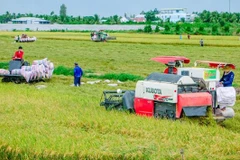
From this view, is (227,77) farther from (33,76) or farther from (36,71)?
(33,76)

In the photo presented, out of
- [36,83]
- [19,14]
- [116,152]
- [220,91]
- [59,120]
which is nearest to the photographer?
[116,152]

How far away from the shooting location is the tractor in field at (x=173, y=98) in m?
13.4

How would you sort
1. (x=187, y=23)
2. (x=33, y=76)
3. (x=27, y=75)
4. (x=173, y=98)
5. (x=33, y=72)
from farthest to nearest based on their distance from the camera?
(x=187, y=23) < (x=33, y=76) < (x=33, y=72) < (x=27, y=75) < (x=173, y=98)

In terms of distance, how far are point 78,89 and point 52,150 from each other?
10.6 metres

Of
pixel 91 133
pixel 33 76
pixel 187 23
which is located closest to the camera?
pixel 91 133

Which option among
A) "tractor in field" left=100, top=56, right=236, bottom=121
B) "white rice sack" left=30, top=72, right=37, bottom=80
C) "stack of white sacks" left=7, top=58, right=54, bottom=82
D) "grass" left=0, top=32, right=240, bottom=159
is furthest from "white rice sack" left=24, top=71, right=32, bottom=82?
"tractor in field" left=100, top=56, right=236, bottom=121

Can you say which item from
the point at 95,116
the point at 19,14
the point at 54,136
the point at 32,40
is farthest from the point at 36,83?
the point at 19,14

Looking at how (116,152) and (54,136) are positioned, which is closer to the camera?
(116,152)

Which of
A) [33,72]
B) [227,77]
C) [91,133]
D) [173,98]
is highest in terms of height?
[227,77]

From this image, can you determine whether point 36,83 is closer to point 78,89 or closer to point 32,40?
point 78,89

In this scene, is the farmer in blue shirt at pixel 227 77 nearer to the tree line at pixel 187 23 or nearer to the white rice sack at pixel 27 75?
the white rice sack at pixel 27 75

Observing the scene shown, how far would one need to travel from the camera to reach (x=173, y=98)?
13367 millimetres

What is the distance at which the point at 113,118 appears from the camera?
43.9 ft

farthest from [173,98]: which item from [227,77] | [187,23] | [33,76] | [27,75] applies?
[187,23]
